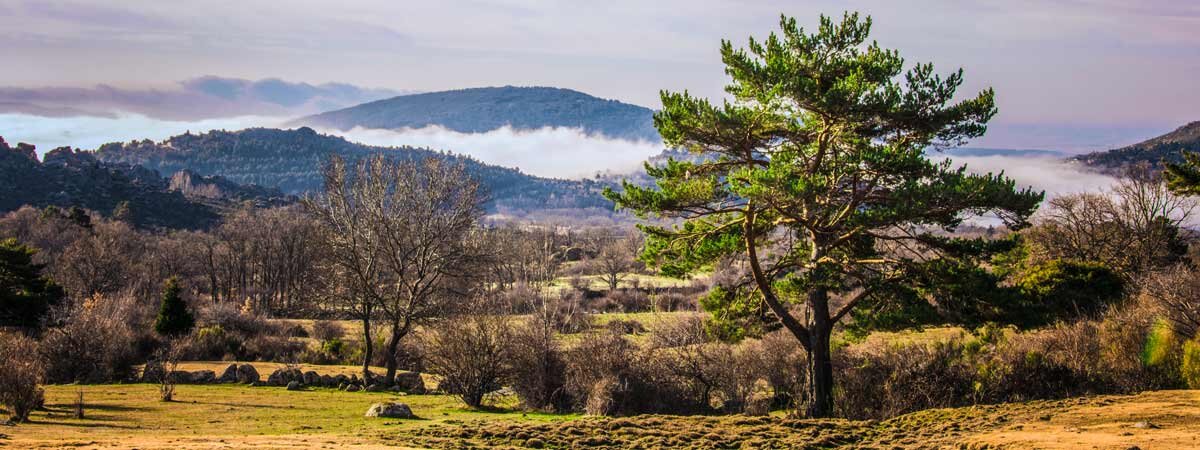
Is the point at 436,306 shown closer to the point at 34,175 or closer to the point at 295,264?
the point at 295,264

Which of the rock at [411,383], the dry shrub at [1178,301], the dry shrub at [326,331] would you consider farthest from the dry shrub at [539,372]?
the dry shrub at [326,331]

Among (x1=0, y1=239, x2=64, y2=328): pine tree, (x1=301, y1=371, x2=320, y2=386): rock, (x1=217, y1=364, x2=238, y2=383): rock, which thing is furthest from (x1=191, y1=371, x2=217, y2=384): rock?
(x1=0, y1=239, x2=64, y2=328): pine tree

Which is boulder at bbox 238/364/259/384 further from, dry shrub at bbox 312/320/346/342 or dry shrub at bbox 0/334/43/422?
dry shrub at bbox 312/320/346/342

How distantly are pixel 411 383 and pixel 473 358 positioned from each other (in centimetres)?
650

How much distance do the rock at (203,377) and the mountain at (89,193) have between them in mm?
81606

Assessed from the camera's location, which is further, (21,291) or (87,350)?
(21,291)

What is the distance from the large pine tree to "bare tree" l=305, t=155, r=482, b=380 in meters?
15.2

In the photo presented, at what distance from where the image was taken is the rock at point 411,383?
29.4 metres

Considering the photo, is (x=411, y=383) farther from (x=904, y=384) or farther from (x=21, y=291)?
(x=21, y=291)

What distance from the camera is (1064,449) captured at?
11.9 meters

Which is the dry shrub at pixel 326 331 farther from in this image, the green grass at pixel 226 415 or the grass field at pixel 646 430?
the grass field at pixel 646 430

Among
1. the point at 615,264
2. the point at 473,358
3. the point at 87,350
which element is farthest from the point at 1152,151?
the point at 87,350

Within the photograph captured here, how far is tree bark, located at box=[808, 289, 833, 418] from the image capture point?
61.8 feet

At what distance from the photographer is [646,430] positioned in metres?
16.3
